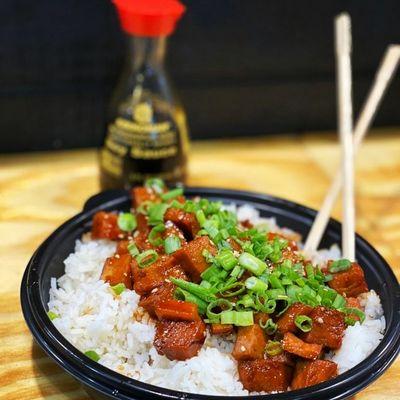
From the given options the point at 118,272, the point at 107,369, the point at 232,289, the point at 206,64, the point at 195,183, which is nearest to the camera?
the point at 107,369

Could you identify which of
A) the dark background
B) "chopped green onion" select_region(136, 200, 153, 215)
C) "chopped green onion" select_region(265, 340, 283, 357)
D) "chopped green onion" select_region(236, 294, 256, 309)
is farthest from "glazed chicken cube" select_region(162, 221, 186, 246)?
the dark background

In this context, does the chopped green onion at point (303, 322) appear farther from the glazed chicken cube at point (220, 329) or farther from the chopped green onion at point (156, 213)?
the chopped green onion at point (156, 213)

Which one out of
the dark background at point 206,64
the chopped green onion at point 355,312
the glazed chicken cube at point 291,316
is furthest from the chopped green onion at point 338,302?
the dark background at point 206,64

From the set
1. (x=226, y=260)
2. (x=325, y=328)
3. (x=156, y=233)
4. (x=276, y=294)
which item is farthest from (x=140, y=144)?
(x=325, y=328)

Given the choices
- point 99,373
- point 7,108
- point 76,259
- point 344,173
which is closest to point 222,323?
point 99,373

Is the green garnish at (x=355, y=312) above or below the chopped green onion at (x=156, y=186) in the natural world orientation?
below

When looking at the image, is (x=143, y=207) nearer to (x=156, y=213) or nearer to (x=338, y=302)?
(x=156, y=213)

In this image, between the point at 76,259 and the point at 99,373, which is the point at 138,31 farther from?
the point at 99,373
